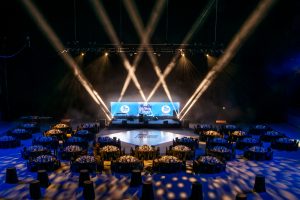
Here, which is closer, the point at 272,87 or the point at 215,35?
the point at 215,35

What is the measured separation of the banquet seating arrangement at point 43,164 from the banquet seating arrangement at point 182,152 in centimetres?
471

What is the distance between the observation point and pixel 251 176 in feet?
42.4

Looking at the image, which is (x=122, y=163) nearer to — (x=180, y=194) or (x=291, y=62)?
(x=180, y=194)

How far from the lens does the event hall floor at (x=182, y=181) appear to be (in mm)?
11039

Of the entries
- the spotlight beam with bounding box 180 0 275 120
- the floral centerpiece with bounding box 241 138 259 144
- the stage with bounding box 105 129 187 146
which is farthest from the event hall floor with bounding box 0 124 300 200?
the spotlight beam with bounding box 180 0 275 120

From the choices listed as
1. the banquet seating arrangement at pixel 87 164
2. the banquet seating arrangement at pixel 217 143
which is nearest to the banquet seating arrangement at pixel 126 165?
the banquet seating arrangement at pixel 87 164

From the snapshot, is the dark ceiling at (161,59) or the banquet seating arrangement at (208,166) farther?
the dark ceiling at (161,59)

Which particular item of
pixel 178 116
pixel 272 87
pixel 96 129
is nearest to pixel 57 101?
pixel 96 129

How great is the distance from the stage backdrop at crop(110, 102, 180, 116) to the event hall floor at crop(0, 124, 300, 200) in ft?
29.9

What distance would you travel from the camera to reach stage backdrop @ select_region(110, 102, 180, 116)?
23953mm

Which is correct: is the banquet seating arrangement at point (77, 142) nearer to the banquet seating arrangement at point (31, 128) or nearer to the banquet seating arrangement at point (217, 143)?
the banquet seating arrangement at point (31, 128)

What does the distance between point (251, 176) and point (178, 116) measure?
11948 millimetres

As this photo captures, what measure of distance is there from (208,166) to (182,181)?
1401mm

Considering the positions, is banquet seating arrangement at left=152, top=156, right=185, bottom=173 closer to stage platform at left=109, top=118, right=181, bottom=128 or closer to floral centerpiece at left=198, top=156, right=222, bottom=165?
floral centerpiece at left=198, top=156, right=222, bottom=165
